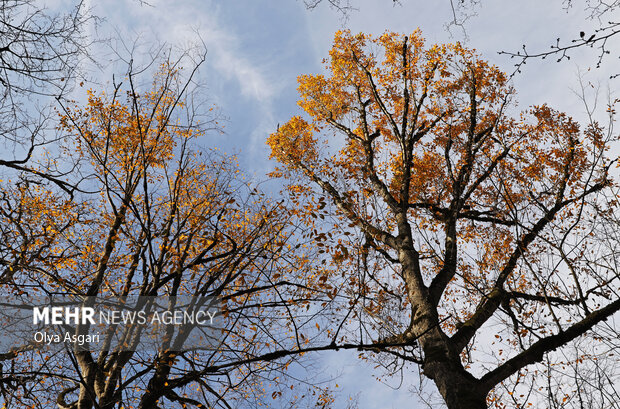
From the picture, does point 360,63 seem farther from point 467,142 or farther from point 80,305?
point 80,305

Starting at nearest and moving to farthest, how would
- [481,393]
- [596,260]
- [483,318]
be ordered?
1. [481,393]
2. [596,260]
3. [483,318]

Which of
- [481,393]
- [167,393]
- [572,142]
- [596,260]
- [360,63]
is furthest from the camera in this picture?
[360,63]

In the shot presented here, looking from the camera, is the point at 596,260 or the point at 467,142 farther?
the point at 467,142

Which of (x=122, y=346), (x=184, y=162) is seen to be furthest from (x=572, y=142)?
(x=122, y=346)

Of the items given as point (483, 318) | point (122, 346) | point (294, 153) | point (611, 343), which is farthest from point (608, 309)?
point (294, 153)

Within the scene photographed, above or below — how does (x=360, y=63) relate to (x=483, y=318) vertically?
above

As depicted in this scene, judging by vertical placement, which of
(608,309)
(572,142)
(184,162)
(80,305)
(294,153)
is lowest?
(608,309)

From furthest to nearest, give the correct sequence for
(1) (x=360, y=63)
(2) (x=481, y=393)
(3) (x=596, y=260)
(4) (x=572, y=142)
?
(1) (x=360, y=63), (4) (x=572, y=142), (3) (x=596, y=260), (2) (x=481, y=393)

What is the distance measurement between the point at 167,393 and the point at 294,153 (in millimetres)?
8984

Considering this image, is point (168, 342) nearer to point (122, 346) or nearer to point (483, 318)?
point (122, 346)

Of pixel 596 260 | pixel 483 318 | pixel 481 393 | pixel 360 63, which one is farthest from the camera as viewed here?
pixel 360 63

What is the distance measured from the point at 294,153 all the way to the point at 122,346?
8.95 metres

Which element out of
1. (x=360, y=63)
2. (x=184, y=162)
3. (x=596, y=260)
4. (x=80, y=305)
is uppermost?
(x=360, y=63)

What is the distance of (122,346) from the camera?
5.27 m
